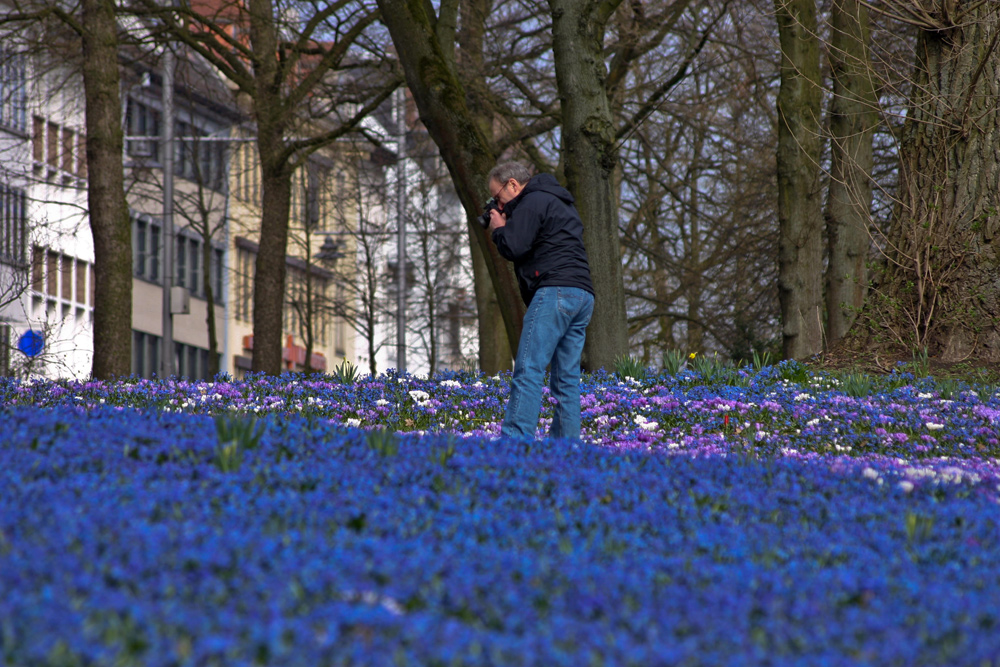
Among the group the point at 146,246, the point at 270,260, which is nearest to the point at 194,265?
the point at 146,246

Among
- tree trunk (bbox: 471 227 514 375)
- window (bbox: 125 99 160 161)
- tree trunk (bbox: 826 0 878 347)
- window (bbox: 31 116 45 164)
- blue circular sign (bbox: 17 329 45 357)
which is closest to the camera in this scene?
tree trunk (bbox: 826 0 878 347)

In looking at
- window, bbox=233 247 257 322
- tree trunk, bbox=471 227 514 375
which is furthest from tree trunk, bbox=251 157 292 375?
window, bbox=233 247 257 322

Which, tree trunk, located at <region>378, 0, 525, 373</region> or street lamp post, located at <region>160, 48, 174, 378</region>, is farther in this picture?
street lamp post, located at <region>160, 48, 174, 378</region>

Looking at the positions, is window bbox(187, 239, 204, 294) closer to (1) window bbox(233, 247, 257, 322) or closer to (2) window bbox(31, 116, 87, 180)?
(1) window bbox(233, 247, 257, 322)

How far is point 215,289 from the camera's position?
47875mm

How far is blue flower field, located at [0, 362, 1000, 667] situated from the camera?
2.75m

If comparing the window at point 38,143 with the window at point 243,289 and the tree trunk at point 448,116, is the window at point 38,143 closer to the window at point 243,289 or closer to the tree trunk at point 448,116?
the window at point 243,289

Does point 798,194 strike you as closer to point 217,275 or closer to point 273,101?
point 273,101

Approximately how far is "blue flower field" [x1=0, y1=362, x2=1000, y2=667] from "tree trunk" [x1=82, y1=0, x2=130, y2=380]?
878 cm

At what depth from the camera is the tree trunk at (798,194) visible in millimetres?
15555

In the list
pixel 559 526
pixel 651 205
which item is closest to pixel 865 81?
pixel 651 205

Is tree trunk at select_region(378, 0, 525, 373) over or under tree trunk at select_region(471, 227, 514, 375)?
over

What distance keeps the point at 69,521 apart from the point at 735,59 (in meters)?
17.7

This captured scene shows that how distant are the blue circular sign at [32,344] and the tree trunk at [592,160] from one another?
10.1 metres
